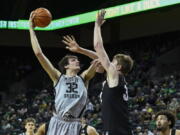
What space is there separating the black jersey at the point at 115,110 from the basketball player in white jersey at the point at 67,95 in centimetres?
74

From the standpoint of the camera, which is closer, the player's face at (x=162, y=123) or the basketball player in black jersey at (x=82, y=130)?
the basketball player in black jersey at (x=82, y=130)

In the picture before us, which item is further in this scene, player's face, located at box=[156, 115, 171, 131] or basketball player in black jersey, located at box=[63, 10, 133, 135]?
player's face, located at box=[156, 115, 171, 131]

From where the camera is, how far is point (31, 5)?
19500mm

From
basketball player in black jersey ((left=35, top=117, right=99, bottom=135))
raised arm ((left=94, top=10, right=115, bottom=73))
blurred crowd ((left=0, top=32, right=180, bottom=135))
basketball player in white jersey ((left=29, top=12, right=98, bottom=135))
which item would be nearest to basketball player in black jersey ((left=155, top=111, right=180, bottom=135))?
basketball player in black jersey ((left=35, top=117, right=99, bottom=135))

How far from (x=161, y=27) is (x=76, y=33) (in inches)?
176

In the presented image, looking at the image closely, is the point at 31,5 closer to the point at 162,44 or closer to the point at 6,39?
the point at 6,39

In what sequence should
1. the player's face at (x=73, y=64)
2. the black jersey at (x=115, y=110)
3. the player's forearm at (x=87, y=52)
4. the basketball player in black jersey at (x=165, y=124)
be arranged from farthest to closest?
the basketball player in black jersey at (x=165, y=124), the player's face at (x=73, y=64), the player's forearm at (x=87, y=52), the black jersey at (x=115, y=110)

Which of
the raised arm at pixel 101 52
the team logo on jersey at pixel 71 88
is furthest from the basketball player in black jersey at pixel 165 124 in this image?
the raised arm at pixel 101 52

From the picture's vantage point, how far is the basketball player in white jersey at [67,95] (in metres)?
4.93

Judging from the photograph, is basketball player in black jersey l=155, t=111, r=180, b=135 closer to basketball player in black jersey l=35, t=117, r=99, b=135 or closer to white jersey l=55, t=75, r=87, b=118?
basketball player in black jersey l=35, t=117, r=99, b=135

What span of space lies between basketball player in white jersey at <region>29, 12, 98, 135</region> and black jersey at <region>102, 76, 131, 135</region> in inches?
29.2

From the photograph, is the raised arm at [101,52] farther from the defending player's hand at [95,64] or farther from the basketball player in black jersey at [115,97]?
the defending player's hand at [95,64]

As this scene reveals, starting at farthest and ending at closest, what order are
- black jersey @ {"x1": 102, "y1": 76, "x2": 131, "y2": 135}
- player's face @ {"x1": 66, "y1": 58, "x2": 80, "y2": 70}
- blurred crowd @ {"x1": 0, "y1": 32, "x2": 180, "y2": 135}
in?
1. blurred crowd @ {"x1": 0, "y1": 32, "x2": 180, "y2": 135}
2. player's face @ {"x1": 66, "y1": 58, "x2": 80, "y2": 70}
3. black jersey @ {"x1": 102, "y1": 76, "x2": 131, "y2": 135}

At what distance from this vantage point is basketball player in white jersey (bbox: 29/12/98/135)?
4926mm
